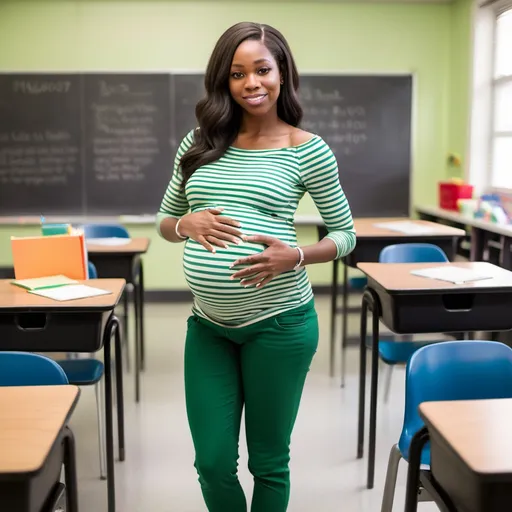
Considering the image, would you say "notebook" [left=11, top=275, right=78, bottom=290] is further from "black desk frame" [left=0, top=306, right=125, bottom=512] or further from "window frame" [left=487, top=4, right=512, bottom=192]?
"window frame" [left=487, top=4, right=512, bottom=192]

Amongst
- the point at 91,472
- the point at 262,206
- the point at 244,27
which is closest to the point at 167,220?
the point at 262,206

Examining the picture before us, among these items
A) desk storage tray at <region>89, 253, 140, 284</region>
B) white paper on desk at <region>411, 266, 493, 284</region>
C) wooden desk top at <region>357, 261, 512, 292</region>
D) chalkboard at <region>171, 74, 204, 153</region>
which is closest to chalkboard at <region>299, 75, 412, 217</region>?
chalkboard at <region>171, 74, 204, 153</region>

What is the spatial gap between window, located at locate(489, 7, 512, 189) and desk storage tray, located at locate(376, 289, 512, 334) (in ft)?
9.22

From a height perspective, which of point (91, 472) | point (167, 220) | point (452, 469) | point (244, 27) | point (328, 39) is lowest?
point (91, 472)

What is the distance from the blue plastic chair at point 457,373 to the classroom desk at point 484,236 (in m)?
2.32

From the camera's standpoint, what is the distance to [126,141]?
5.61 m

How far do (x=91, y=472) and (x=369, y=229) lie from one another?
2.18 meters

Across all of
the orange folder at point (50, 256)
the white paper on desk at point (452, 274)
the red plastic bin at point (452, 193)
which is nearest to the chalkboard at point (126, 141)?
the red plastic bin at point (452, 193)

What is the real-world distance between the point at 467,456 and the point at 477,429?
5.4 inches

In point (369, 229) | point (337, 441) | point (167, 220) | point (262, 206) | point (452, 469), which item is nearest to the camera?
point (452, 469)

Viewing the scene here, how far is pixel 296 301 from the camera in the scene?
1.63 meters

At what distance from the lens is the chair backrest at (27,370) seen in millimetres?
1703

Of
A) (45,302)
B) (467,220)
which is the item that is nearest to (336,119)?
(467,220)

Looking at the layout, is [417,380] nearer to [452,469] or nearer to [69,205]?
[452,469]
